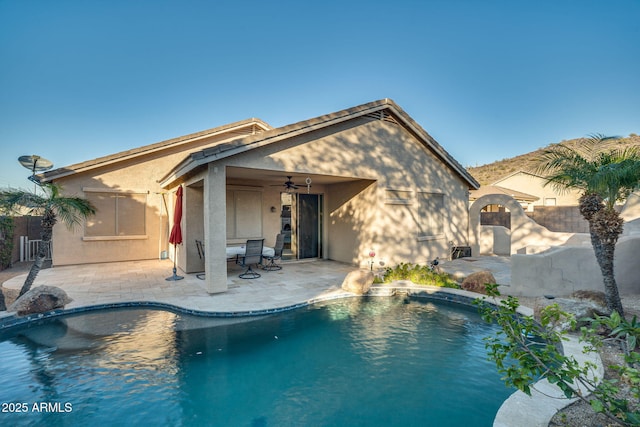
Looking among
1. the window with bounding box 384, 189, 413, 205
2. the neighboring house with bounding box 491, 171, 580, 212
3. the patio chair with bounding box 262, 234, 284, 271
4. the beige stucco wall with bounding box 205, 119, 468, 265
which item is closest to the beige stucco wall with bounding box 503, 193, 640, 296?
the beige stucco wall with bounding box 205, 119, 468, 265

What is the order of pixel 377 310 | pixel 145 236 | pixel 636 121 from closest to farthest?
pixel 377 310 → pixel 145 236 → pixel 636 121

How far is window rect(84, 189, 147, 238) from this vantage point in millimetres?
13336

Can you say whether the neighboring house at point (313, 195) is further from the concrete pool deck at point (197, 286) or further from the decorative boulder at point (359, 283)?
the decorative boulder at point (359, 283)

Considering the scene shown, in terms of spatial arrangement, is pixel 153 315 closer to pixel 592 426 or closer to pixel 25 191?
pixel 25 191

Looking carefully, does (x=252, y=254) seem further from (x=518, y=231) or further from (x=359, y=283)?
(x=518, y=231)

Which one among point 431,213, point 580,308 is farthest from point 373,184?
point 580,308

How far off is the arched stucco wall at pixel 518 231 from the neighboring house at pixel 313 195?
0.59m

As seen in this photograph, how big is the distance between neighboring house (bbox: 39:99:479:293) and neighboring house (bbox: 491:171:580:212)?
60.9 feet

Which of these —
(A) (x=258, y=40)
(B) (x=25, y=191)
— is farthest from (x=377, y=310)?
(A) (x=258, y=40)

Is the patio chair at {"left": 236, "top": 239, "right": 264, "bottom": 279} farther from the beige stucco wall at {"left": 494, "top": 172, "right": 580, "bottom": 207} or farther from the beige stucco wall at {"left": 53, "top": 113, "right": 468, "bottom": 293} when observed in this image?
the beige stucco wall at {"left": 494, "top": 172, "right": 580, "bottom": 207}

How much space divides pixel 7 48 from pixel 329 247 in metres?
15.1

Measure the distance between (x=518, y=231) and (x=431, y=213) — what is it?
14.7 feet

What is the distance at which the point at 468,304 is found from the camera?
8.23m

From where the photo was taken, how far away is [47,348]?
5.61 meters
